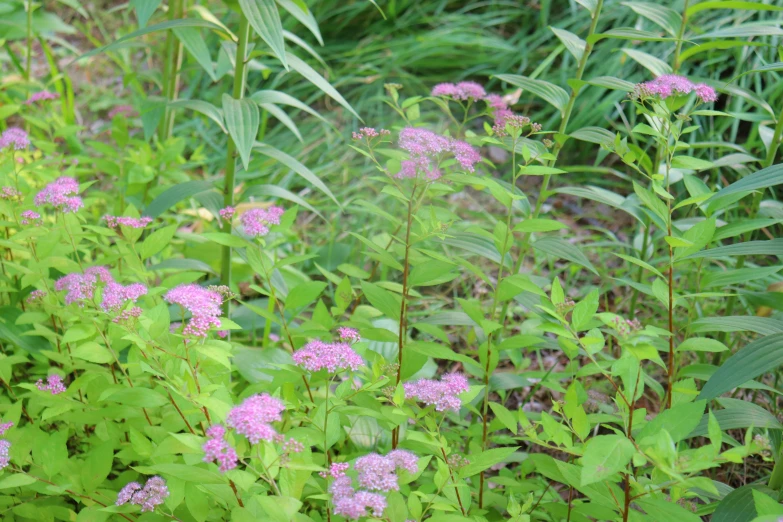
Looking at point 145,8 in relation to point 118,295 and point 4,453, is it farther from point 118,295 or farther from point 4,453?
point 4,453

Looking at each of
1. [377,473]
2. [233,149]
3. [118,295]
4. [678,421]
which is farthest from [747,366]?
[233,149]

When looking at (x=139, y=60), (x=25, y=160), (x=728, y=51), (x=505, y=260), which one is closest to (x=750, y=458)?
(x=505, y=260)

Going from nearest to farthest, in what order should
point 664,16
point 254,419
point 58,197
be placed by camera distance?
point 254,419 → point 58,197 → point 664,16

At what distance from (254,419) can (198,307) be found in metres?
0.21

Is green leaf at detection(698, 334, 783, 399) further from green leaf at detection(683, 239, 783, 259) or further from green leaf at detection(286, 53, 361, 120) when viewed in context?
green leaf at detection(286, 53, 361, 120)

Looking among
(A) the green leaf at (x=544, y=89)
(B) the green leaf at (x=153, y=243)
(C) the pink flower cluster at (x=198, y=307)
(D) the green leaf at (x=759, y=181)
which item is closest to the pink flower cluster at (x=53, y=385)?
(B) the green leaf at (x=153, y=243)

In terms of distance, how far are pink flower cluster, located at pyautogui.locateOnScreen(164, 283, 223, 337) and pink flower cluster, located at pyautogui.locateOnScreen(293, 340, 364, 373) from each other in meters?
0.13

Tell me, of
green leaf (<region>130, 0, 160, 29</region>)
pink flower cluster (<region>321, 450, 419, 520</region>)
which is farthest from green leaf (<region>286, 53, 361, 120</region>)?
pink flower cluster (<region>321, 450, 419, 520</region>)

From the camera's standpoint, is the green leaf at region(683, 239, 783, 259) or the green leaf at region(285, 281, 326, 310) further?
the green leaf at region(285, 281, 326, 310)

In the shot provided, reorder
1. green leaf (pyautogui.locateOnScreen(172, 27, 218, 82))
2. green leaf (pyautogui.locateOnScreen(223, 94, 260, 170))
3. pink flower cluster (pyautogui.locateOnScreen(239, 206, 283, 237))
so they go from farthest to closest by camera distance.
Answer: green leaf (pyautogui.locateOnScreen(172, 27, 218, 82)), green leaf (pyautogui.locateOnScreen(223, 94, 260, 170)), pink flower cluster (pyautogui.locateOnScreen(239, 206, 283, 237))

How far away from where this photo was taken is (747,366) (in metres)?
0.96

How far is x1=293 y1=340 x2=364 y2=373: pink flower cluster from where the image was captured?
0.93 metres

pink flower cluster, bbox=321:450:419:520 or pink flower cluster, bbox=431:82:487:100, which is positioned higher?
pink flower cluster, bbox=431:82:487:100

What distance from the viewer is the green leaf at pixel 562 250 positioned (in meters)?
1.27
